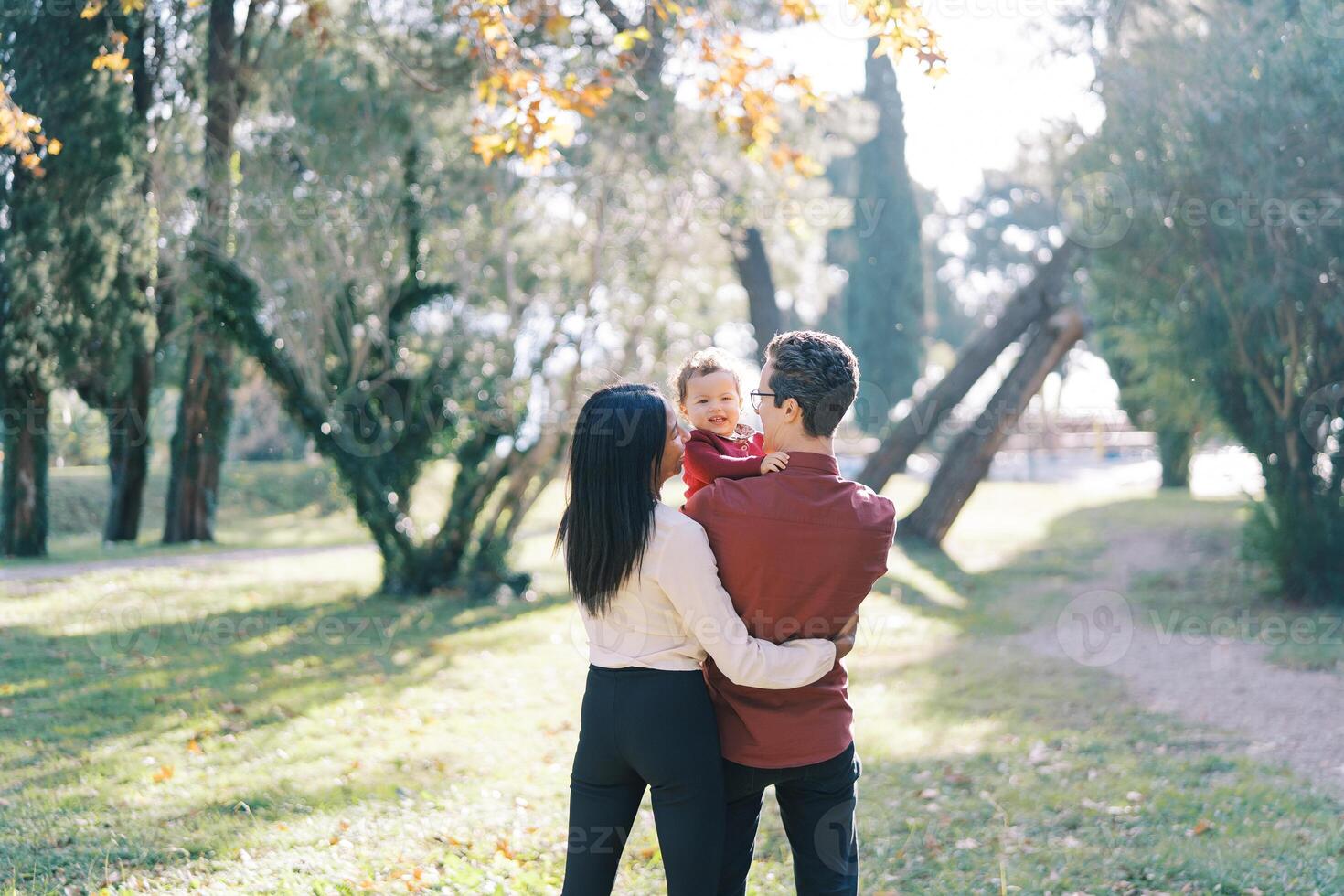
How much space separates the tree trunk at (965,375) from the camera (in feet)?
55.1

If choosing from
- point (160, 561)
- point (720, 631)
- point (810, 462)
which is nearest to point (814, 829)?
point (720, 631)

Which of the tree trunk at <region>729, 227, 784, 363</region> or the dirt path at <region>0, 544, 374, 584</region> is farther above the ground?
the tree trunk at <region>729, 227, 784, 363</region>

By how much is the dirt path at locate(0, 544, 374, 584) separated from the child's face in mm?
11834

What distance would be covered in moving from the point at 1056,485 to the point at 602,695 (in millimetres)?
25415

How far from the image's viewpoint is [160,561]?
14625mm

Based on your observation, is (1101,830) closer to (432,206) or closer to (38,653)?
(38,653)

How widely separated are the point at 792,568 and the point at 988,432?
14.5 meters

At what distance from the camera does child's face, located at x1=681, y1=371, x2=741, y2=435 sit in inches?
115

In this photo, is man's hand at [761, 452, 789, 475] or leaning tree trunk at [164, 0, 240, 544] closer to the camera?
man's hand at [761, 452, 789, 475]

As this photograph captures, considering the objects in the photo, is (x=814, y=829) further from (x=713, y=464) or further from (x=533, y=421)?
(x=533, y=421)
